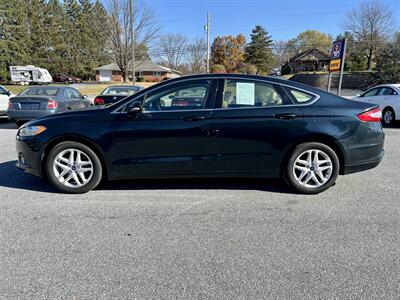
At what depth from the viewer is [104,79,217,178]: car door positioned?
3809mm

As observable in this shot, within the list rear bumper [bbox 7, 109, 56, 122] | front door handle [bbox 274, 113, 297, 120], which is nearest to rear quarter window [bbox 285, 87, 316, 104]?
front door handle [bbox 274, 113, 297, 120]

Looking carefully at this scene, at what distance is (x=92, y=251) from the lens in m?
2.69

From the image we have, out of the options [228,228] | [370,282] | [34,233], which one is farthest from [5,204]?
[370,282]

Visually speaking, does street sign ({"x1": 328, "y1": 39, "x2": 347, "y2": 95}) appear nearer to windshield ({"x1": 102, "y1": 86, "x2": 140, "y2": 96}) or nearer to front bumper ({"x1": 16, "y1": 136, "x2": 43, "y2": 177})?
windshield ({"x1": 102, "y1": 86, "x2": 140, "y2": 96})

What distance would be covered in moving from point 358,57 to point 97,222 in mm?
58175

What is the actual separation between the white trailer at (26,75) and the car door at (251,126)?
160ft

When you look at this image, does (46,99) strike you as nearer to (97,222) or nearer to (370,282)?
(97,222)

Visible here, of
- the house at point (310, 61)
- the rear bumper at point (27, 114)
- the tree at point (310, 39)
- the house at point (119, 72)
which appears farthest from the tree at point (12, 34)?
the tree at point (310, 39)

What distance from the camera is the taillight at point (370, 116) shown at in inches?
155

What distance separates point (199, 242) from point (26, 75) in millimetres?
50994

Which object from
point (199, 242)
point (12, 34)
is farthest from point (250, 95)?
point (12, 34)

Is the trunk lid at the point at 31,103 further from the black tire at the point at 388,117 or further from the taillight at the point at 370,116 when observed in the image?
the black tire at the point at 388,117

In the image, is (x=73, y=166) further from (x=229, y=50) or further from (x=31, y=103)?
(x=229, y=50)

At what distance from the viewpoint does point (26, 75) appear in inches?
1762
